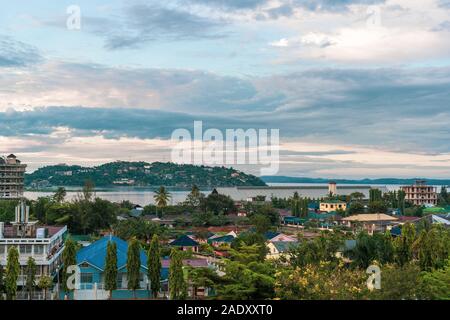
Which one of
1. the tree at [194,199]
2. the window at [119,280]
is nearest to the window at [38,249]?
the window at [119,280]

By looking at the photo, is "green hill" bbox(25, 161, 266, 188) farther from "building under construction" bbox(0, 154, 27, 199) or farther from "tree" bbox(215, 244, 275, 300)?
"tree" bbox(215, 244, 275, 300)

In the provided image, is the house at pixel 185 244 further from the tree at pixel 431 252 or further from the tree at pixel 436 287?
the tree at pixel 436 287

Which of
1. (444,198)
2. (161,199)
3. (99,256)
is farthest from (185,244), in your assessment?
(444,198)

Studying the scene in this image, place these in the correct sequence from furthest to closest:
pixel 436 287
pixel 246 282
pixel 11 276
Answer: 1. pixel 11 276
2. pixel 436 287
3. pixel 246 282

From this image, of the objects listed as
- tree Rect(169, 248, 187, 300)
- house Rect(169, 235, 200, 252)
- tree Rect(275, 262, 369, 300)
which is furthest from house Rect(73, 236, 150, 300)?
house Rect(169, 235, 200, 252)

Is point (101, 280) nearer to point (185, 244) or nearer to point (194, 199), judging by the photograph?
point (185, 244)

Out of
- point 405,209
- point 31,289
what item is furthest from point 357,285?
point 405,209
